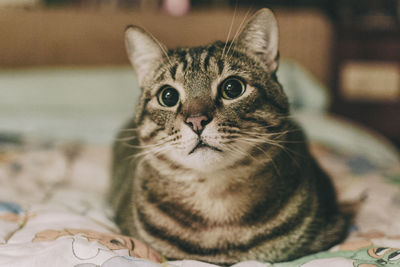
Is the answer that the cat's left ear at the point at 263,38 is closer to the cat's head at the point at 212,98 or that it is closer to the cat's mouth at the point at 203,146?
the cat's head at the point at 212,98

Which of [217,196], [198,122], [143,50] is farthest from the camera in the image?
[143,50]

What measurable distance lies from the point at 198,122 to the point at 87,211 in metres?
0.50

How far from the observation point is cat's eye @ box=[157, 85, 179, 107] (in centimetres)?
91

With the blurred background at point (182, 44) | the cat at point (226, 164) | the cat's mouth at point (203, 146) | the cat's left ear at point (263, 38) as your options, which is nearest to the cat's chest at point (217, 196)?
the cat at point (226, 164)

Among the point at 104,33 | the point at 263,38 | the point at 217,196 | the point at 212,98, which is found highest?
the point at 263,38

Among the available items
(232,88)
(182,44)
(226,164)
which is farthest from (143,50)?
(182,44)

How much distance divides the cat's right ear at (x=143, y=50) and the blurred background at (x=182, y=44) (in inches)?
41.6

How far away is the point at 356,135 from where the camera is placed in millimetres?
1841

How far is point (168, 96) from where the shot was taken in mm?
918

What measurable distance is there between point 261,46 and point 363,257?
53 cm

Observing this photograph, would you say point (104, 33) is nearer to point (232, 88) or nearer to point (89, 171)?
point (89, 171)

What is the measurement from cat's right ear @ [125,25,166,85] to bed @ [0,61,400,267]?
421mm

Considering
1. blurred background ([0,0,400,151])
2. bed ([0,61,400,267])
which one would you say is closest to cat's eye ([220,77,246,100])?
bed ([0,61,400,267])

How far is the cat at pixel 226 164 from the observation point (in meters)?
0.84
